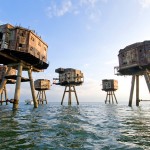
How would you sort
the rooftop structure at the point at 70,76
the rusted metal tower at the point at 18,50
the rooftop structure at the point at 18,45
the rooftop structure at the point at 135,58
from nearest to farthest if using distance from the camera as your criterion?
the rusted metal tower at the point at 18,50
the rooftop structure at the point at 18,45
the rooftop structure at the point at 135,58
the rooftop structure at the point at 70,76

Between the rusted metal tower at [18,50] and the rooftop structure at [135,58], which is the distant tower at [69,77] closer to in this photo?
the rooftop structure at [135,58]

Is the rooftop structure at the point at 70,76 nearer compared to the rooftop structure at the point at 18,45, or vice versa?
the rooftop structure at the point at 18,45

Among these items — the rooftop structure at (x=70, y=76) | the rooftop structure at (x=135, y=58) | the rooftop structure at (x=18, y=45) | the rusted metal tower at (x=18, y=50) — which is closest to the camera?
the rusted metal tower at (x=18, y=50)

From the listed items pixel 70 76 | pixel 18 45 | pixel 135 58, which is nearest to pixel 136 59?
pixel 135 58

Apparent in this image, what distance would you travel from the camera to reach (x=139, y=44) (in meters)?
29.2

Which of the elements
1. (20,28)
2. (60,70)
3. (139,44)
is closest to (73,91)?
(60,70)

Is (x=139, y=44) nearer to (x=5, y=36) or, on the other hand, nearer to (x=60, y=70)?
(x=5, y=36)

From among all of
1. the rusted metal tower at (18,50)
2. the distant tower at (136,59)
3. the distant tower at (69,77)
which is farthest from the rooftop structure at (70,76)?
the rusted metal tower at (18,50)

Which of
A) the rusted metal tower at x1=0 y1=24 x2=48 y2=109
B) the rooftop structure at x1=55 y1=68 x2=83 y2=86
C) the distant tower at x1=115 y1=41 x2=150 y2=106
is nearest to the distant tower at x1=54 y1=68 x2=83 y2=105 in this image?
the rooftop structure at x1=55 y1=68 x2=83 y2=86

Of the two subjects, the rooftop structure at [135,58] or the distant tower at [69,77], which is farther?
the distant tower at [69,77]

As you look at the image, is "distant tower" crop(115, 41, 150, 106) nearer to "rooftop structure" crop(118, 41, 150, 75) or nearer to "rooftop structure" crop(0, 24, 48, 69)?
"rooftop structure" crop(118, 41, 150, 75)

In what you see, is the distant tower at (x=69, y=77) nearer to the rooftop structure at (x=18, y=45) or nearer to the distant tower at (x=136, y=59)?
the distant tower at (x=136, y=59)

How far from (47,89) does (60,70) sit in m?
8.99

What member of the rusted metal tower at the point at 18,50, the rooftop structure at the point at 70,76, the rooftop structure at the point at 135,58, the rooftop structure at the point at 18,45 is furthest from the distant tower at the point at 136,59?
the rooftop structure at the point at 70,76
